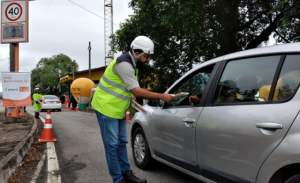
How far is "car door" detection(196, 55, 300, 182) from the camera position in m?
2.10

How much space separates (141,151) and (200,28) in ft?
23.3

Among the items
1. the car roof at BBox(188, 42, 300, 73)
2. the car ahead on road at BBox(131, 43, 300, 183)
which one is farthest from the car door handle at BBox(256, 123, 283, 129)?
the car roof at BBox(188, 42, 300, 73)

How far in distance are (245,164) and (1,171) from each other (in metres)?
3.09

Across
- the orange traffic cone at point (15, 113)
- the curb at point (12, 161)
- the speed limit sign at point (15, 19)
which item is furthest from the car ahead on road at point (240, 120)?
the speed limit sign at point (15, 19)

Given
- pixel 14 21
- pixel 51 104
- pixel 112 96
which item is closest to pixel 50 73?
pixel 51 104

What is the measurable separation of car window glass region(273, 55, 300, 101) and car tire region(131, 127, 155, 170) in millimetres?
2284

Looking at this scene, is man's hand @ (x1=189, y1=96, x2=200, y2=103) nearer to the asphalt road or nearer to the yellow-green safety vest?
the yellow-green safety vest

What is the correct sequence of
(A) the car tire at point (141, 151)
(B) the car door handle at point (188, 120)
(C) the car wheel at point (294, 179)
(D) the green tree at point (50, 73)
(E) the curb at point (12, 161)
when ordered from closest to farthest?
(C) the car wheel at point (294, 179) → (B) the car door handle at point (188, 120) → (E) the curb at point (12, 161) → (A) the car tire at point (141, 151) → (D) the green tree at point (50, 73)

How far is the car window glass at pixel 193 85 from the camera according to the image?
308 cm

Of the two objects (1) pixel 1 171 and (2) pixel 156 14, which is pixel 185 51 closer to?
(2) pixel 156 14

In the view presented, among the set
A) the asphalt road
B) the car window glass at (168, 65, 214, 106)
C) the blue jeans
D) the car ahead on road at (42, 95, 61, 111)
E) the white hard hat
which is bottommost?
the car ahead on road at (42, 95, 61, 111)

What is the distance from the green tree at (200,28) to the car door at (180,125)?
539cm

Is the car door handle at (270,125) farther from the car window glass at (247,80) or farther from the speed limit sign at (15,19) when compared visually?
the speed limit sign at (15,19)

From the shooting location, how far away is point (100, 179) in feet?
12.6
